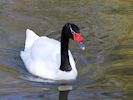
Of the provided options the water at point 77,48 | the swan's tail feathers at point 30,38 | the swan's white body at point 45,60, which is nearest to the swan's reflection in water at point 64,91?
the water at point 77,48

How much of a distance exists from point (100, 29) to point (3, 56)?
2328mm

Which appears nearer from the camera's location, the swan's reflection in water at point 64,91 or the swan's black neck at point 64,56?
the swan's reflection in water at point 64,91

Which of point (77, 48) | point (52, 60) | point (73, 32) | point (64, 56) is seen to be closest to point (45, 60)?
point (52, 60)

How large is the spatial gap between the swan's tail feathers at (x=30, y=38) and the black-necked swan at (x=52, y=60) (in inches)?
15.8

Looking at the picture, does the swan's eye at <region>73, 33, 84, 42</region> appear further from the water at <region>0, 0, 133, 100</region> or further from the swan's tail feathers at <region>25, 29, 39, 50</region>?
the swan's tail feathers at <region>25, 29, 39, 50</region>

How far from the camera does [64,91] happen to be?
8719 mm

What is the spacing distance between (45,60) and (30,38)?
1.06m

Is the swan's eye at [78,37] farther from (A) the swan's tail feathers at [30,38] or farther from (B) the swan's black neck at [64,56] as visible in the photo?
(A) the swan's tail feathers at [30,38]

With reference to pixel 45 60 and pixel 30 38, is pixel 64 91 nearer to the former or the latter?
pixel 45 60

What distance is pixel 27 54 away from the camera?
9.65m

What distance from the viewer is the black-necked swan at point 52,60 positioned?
8.94 metres

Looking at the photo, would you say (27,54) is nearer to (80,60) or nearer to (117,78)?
(80,60)

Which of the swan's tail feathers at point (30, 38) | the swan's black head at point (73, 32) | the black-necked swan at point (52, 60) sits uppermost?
the swan's tail feathers at point (30, 38)

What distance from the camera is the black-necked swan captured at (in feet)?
29.3
